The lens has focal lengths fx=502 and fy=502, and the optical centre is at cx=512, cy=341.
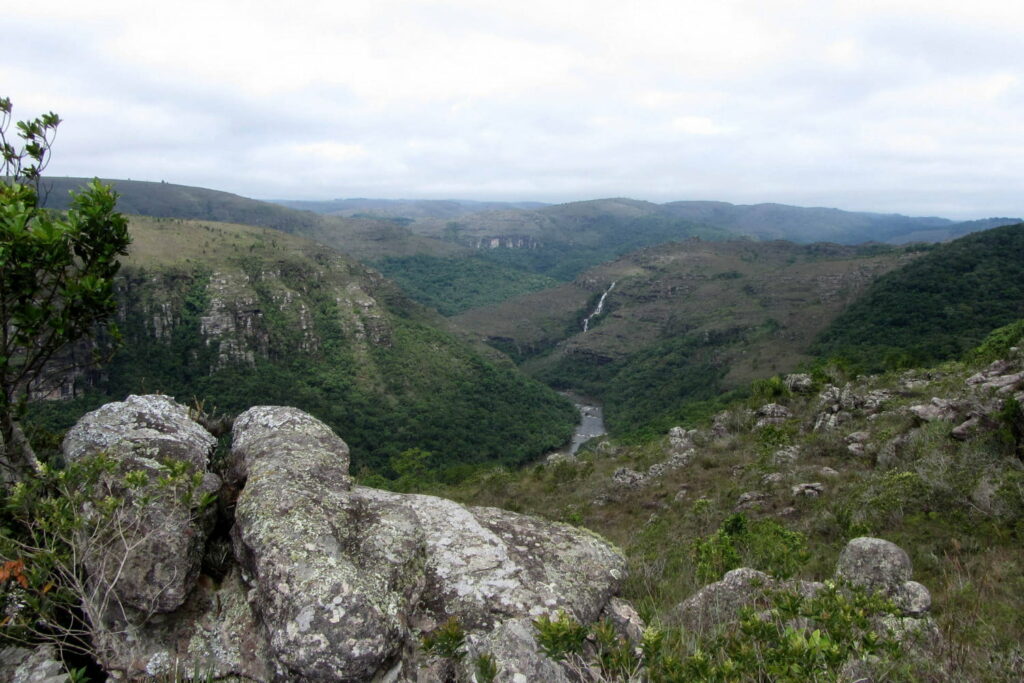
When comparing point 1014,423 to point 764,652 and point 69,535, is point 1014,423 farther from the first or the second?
point 69,535

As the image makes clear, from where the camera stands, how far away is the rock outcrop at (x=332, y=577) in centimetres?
400

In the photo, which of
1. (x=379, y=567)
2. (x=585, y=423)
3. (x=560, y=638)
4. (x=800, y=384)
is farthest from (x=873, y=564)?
(x=585, y=423)

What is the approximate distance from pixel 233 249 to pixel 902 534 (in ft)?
375

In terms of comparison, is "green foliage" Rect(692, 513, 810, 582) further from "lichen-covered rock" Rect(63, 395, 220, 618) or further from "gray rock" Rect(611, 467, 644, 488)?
"gray rock" Rect(611, 467, 644, 488)

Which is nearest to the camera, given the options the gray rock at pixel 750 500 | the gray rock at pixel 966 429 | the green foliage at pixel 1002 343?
the gray rock at pixel 966 429

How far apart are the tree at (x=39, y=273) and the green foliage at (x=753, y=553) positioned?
27.4 feet

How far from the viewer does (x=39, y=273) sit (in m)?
5.11

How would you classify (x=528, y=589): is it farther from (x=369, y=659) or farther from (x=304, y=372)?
(x=304, y=372)

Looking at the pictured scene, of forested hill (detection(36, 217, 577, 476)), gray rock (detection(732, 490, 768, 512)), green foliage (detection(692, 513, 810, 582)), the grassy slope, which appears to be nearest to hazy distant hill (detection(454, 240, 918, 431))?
forested hill (detection(36, 217, 577, 476))

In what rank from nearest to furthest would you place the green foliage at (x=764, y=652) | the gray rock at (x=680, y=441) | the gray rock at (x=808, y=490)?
the green foliage at (x=764, y=652) < the gray rock at (x=808, y=490) < the gray rock at (x=680, y=441)

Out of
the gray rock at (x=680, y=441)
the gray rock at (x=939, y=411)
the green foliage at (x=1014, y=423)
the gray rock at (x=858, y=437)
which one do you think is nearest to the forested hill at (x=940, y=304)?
the gray rock at (x=680, y=441)

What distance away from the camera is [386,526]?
16.6 ft

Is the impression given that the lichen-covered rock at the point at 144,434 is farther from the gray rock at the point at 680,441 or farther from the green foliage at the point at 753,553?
the gray rock at the point at 680,441

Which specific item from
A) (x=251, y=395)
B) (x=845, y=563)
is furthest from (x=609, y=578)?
(x=251, y=395)
